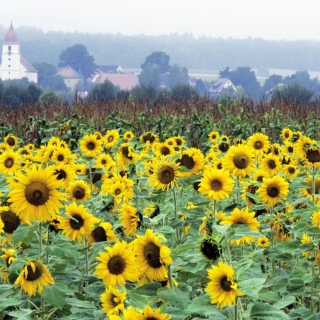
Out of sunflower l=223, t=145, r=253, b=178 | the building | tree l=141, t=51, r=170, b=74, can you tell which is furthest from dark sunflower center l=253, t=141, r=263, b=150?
tree l=141, t=51, r=170, b=74

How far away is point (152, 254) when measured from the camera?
2.65 metres

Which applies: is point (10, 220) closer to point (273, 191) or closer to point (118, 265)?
point (118, 265)

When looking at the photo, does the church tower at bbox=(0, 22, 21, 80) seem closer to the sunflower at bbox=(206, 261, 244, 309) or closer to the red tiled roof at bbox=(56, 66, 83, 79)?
the red tiled roof at bbox=(56, 66, 83, 79)

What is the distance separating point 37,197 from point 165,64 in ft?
441

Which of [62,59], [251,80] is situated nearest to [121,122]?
[251,80]

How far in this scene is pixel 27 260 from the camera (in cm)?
286

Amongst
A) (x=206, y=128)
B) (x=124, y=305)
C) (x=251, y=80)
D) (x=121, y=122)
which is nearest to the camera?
(x=124, y=305)

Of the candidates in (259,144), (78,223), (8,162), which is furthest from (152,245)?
(259,144)

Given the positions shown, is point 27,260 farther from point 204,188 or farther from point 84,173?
point 84,173

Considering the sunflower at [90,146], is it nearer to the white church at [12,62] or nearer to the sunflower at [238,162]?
the sunflower at [238,162]

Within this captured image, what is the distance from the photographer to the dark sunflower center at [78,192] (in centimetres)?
416

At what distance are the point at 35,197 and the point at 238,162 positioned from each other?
1732 mm

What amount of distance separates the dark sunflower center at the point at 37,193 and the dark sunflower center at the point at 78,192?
1.18 meters

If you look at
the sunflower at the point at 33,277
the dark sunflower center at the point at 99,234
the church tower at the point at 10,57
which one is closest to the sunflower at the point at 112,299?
the sunflower at the point at 33,277
